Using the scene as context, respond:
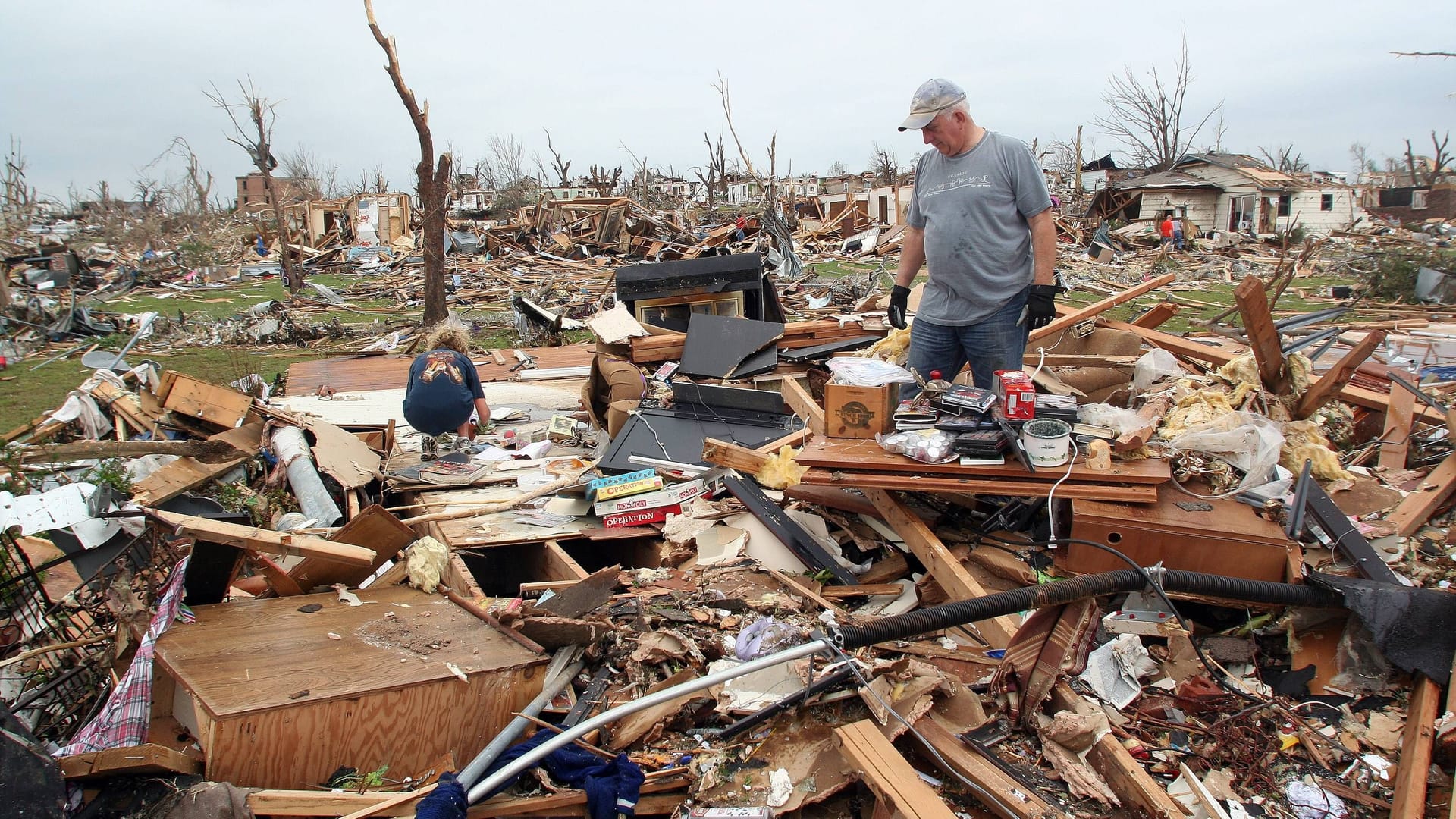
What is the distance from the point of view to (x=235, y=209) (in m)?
42.8

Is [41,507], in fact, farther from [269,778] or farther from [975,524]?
[975,524]

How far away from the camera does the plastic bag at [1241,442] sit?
337 cm

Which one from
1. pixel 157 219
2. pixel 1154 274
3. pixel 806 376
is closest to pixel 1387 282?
pixel 1154 274

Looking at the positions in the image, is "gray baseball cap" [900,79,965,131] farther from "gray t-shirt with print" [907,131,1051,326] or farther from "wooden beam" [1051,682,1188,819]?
"wooden beam" [1051,682,1188,819]

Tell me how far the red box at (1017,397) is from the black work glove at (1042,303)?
59 centimetres

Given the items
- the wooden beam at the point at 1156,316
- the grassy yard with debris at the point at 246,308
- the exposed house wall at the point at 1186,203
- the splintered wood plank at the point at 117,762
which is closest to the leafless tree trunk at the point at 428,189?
the grassy yard with debris at the point at 246,308

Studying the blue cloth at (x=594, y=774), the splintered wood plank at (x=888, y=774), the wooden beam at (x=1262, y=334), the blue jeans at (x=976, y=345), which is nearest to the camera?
the splintered wood plank at (x=888, y=774)

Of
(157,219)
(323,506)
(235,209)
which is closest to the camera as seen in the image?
(323,506)

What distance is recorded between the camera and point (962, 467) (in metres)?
3.34

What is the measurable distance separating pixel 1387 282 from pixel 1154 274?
5854mm

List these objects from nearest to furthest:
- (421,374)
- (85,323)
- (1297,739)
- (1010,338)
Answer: (1297,739) < (1010,338) < (421,374) < (85,323)

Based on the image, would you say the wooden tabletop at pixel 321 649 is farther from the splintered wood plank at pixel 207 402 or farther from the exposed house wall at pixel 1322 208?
the exposed house wall at pixel 1322 208

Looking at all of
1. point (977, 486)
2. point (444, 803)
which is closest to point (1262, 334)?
point (977, 486)

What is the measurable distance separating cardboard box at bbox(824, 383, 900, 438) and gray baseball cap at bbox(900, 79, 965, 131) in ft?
4.14
